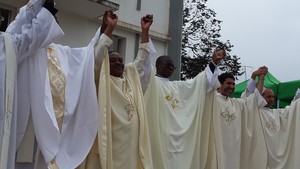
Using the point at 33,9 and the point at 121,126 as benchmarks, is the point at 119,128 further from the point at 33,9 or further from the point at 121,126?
the point at 33,9

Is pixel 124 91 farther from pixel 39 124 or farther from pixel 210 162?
pixel 210 162

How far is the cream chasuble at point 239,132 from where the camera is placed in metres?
5.92

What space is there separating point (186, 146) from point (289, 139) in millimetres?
2113

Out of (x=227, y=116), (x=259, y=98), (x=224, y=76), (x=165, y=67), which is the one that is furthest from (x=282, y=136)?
(x=165, y=67)

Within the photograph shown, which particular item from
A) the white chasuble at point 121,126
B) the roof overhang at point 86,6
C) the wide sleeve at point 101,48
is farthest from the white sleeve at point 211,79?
the roof overhang at point 86,6

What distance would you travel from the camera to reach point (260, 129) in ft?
21.1

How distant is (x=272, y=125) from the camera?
6625mm

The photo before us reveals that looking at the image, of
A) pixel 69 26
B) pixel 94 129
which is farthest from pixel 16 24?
pixel 69 26

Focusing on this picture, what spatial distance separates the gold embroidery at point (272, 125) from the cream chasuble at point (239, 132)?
0.75 feet

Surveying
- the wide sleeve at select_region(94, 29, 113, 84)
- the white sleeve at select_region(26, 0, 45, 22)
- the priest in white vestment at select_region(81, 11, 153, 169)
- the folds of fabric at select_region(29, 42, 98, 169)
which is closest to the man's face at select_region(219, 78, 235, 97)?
the priest in white vestment at select_region(81, 11, 153, 169)

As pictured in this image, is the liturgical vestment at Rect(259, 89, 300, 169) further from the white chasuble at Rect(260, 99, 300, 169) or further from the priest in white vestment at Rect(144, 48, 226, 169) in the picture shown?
the priest in white vestment at Rect(144, 48, 226, 169)

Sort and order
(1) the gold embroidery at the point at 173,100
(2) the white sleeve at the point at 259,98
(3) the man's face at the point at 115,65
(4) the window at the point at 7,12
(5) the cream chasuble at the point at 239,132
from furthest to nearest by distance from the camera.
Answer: (4) the window at the point at 7,12
(2) the white sleeve at the point at 259,98
(5) the cream chasuble at the point at 239,132
(1) the gold embroidery at the point at 173,100
(3) the man's face at the point at 115,65

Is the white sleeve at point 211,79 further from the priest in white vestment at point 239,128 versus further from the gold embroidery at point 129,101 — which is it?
the gold embroidery at point 129,101

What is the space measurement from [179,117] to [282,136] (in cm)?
206
